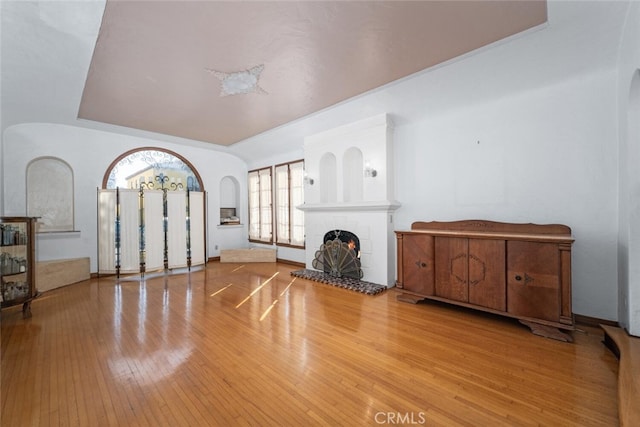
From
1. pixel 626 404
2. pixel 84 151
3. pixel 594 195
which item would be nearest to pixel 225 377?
pixel 626 404

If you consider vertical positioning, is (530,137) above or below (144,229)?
above

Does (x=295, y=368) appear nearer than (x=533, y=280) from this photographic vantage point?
Yes

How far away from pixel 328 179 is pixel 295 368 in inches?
165

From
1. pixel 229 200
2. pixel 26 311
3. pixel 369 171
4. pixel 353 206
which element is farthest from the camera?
pixel 229 200

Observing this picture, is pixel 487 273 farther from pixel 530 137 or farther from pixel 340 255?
pixel 340 255

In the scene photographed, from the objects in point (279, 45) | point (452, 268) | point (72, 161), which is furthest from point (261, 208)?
point (452, 268)

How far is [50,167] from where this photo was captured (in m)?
5.20

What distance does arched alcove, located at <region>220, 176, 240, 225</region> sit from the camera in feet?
25.9

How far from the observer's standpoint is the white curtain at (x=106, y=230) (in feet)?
17.6

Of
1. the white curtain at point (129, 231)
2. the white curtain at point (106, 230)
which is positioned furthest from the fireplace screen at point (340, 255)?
the white curtain at point (106, 230)

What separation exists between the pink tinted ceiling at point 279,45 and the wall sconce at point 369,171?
124cm

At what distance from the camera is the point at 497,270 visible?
3086 millimetres

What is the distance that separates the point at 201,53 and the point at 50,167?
4.70m

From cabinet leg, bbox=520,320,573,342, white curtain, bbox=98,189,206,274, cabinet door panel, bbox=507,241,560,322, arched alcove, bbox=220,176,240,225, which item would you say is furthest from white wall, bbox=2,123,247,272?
cabinet leg, bbox=520,320,573,342
